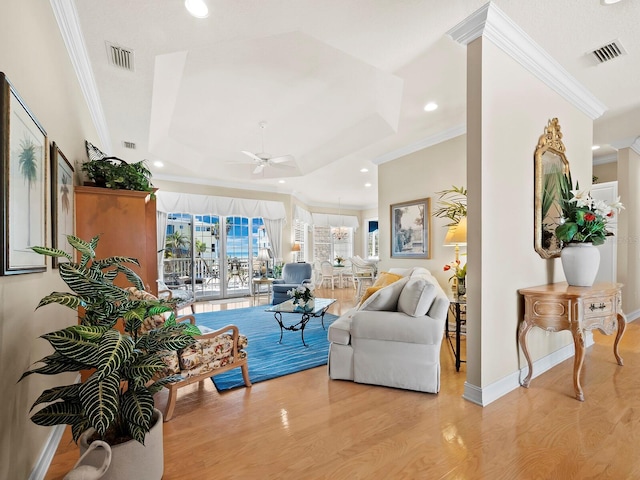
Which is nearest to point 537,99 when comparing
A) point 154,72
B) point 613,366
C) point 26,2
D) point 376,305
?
point 376,305

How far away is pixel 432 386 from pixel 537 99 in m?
2.86

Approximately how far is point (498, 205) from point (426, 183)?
8.22 ft

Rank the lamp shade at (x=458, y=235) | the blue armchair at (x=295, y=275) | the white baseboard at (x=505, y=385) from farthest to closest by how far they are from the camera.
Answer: the blue armchair at (x=295, y=275)
the lamp shade at (x=458, y=235)
the white baseboard at (x=505, y=385)

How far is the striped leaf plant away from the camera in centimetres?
→ 120

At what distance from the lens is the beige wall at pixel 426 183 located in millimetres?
4488

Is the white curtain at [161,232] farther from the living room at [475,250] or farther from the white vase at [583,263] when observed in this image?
the white vase at [583,263]

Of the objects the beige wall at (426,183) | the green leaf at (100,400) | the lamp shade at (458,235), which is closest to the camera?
the green leaf at (100,400)

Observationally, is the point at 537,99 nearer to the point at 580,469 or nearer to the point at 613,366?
the point at 613,366

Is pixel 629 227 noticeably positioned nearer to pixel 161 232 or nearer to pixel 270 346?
pixel 270 346

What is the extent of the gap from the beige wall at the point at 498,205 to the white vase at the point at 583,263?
246 mm

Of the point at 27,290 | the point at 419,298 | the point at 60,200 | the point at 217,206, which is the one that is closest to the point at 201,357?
the point at 27,290

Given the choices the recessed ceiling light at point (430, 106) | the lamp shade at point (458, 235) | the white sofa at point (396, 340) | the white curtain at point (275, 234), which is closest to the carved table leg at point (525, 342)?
the white sofa at point (396, 340)

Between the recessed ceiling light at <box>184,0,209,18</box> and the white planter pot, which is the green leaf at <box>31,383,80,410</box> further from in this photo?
the recessed ceiling light at <box>184,0,209,18</box>

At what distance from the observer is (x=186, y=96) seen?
12.3ft
